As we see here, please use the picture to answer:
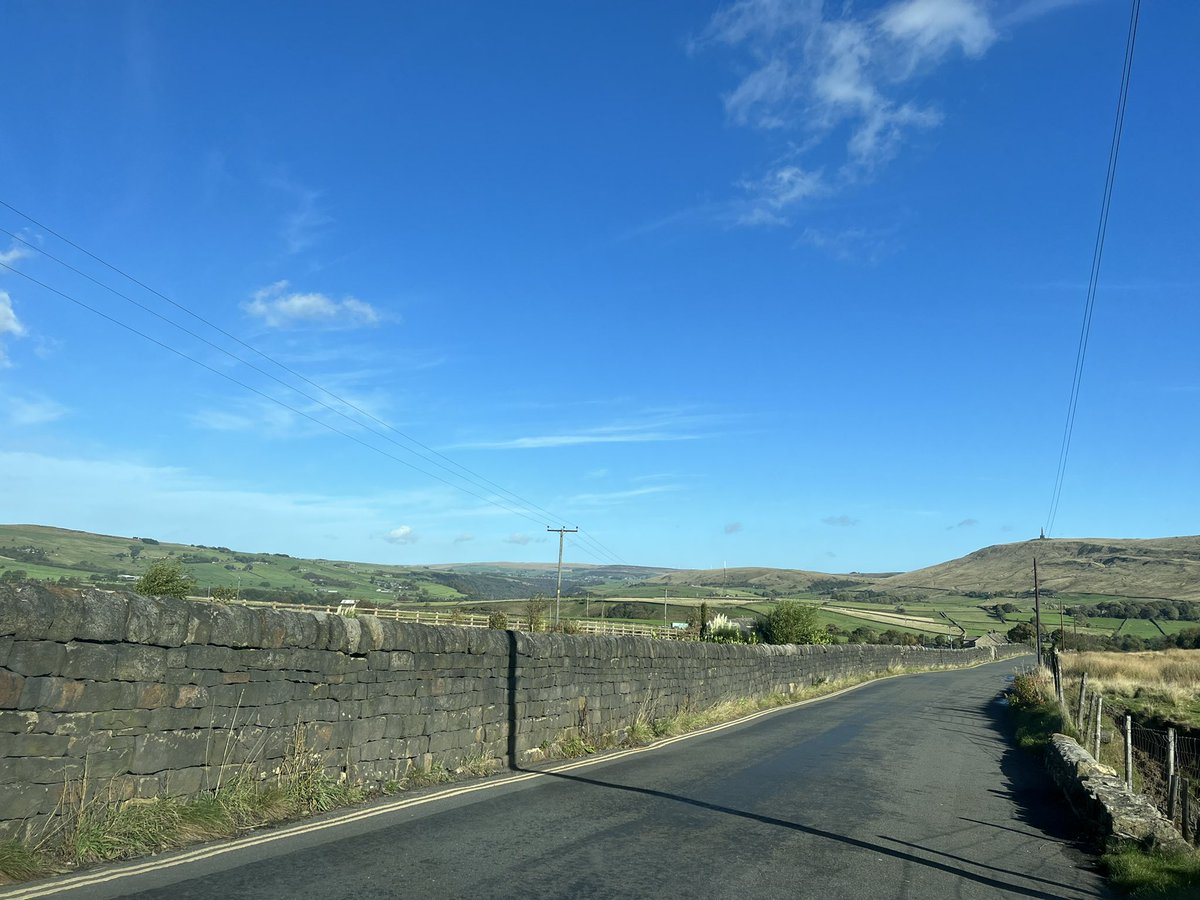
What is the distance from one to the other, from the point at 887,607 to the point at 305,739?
149660 millimetres

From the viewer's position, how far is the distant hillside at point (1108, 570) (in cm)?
14112

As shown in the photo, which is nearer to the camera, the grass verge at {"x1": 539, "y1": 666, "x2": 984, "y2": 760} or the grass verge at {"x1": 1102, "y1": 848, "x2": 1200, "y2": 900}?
the grass verge at {"x1": 1102, "y1": 848, "x2": 1200, "y2": 900}

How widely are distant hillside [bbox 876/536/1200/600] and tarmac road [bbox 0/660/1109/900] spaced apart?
126 meters

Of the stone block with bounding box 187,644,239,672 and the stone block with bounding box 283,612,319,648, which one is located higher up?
the stone block with bounding box 283,612,319,648

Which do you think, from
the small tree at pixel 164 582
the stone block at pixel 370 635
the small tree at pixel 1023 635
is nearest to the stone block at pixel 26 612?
the stone block at pixel 370 635

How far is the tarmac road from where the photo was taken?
632 centimetres

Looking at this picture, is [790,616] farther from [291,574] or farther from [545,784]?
[545,784]

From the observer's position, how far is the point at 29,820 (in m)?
6.29

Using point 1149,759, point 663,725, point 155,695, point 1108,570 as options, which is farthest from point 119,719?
point 1108,570

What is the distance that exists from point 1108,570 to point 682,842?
18089cm

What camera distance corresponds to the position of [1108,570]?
529ft

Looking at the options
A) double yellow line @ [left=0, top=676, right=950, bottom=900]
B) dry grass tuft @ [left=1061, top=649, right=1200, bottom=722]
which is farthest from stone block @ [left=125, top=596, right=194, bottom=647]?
dry grass tuft @ [left=1061, top=649, right=1200, bottom=722]

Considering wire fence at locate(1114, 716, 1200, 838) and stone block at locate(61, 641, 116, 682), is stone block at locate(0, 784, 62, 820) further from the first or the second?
wire fence at locate(1114, 716, 1200, 838)

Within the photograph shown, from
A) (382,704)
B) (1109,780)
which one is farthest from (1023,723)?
(382,704)
